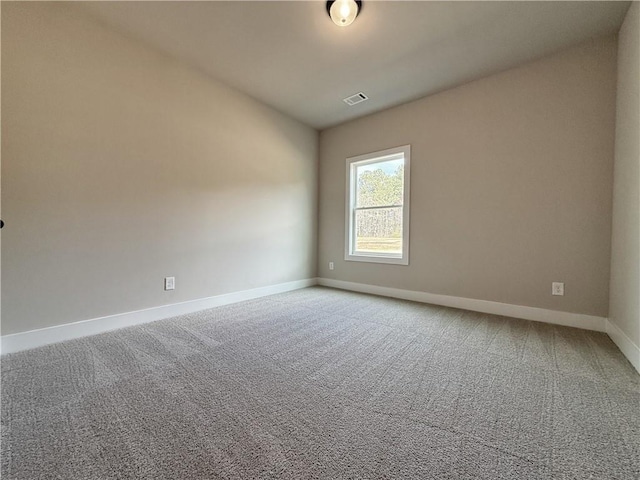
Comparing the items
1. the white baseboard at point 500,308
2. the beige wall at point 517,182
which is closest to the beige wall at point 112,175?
the white baseboard at point 500,308

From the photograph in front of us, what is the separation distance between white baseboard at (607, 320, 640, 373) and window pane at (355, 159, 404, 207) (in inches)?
90.4

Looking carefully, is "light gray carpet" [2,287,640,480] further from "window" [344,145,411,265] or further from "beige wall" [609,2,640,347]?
"window" [344,145,411,265]

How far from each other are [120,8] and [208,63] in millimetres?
766

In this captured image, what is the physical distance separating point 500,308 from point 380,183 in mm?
2146

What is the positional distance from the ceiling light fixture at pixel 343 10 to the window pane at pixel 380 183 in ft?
6.10

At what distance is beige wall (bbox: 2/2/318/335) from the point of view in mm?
1808

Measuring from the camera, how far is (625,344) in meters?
1.78

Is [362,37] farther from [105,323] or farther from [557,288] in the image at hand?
[105,323]

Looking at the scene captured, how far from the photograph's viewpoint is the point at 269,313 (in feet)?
8.86

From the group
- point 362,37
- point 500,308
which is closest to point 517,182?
point 500,308

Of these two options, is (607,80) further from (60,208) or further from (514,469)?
(60,208)

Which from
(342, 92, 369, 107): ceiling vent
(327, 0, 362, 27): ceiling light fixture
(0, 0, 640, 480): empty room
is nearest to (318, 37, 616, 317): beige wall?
(0, 0, 640, 480): empty room

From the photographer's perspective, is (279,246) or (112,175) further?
(279,246)

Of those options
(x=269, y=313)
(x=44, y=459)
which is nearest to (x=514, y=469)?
(x=44, y=459)
